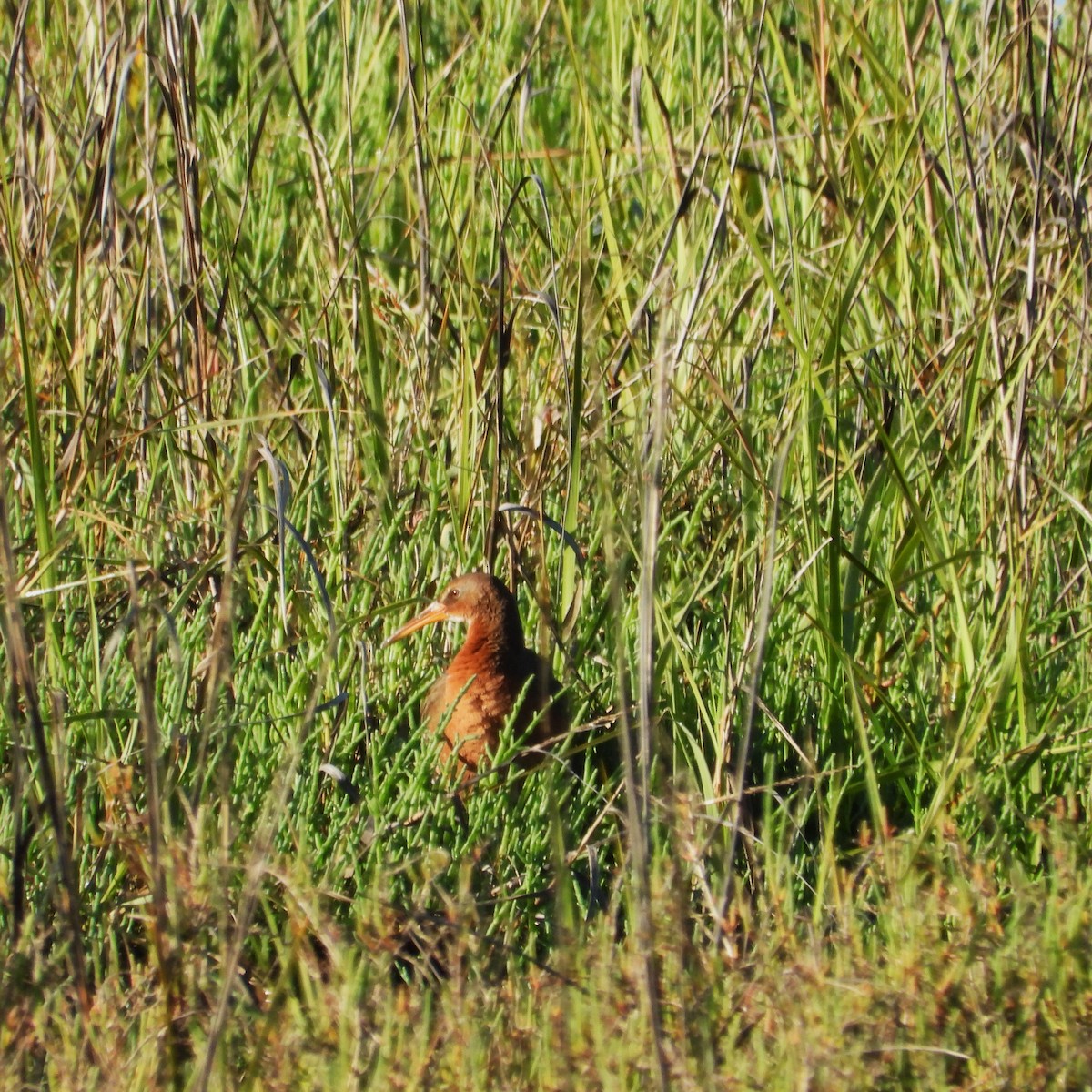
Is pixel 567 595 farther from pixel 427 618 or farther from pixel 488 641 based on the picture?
pixel 427 618

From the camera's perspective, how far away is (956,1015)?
2.03 metres

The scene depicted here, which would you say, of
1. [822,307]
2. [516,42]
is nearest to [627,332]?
[822,307]

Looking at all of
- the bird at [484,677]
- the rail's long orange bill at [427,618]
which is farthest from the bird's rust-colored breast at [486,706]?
the rail's long orange bill at [427,618]

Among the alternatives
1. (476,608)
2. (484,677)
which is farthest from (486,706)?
(476,608)

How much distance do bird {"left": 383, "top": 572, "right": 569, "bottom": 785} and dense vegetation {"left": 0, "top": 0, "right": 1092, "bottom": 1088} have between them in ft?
0.28

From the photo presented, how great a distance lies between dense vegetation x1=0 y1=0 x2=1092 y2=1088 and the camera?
6.35 ft

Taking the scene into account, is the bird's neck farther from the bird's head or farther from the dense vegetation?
the dense vegetation

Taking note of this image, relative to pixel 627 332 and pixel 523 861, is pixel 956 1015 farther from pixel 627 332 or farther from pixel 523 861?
pixel 627 332

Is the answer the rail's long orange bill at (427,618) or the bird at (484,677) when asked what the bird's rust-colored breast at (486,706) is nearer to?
the bird at (484,677)

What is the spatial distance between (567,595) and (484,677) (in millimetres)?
227

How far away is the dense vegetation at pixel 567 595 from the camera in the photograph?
194 cm

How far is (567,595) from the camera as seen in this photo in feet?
10.2

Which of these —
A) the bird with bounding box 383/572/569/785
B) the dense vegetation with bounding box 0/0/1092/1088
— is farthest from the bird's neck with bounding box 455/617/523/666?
the dense vegetation with bounding box 0/0/1092/1088

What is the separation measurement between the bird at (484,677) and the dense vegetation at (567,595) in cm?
8
